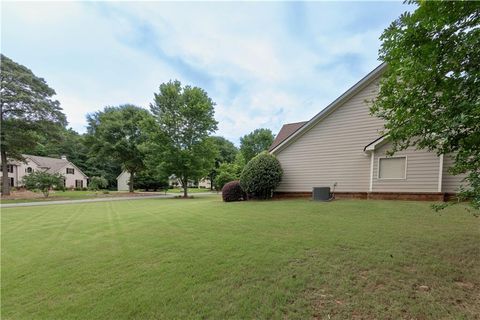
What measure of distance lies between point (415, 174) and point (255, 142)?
4263 cm

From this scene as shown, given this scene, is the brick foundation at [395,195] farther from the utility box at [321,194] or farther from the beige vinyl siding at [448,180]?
the utility box at [321,194]

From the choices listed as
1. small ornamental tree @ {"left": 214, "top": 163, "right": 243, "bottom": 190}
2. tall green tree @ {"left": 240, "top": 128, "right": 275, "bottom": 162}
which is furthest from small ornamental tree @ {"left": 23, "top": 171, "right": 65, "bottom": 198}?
tall green tree @ {"left": 240, "top": 128, "right": 275, "bottom": 162}

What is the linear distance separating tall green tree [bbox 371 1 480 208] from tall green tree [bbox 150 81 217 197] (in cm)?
1882

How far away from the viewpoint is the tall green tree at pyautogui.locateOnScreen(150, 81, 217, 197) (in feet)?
67.6

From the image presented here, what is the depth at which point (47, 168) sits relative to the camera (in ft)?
113

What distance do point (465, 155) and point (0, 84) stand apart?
30.4 m

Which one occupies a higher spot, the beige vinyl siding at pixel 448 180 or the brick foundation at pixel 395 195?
the beige vinyl siding at pixel 448 180

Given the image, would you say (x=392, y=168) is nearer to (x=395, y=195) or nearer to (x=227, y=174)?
(x=395, y=195)

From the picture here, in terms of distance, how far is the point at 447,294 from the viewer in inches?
105

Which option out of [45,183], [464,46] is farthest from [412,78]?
[45,183]

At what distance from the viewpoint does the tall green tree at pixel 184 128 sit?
67.6 ft

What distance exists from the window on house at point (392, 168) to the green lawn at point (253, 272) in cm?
447

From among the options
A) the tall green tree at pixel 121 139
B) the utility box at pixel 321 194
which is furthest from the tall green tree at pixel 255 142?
the utility box at pixel 321 194

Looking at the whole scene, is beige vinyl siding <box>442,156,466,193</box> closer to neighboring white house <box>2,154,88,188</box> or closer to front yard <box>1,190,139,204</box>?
front yard <box>1,190,139,204</box>
